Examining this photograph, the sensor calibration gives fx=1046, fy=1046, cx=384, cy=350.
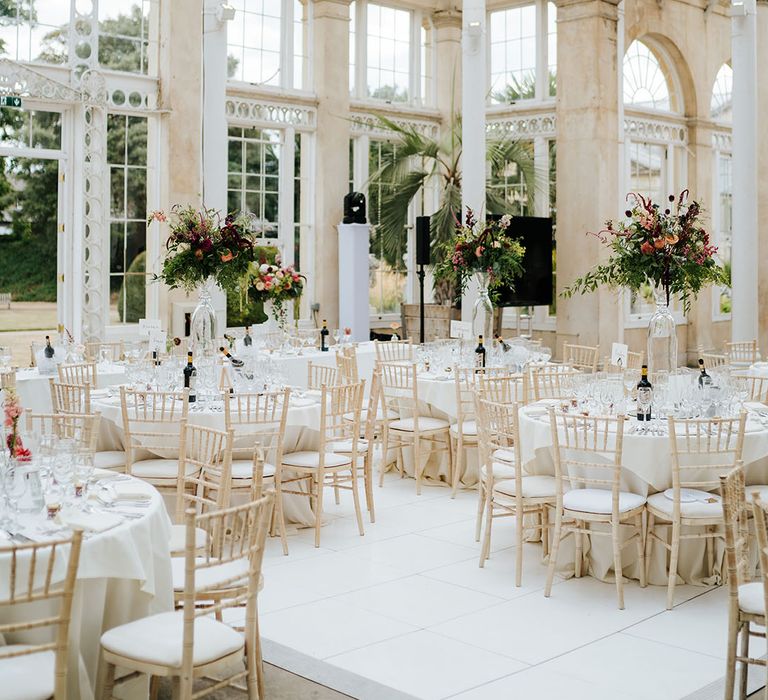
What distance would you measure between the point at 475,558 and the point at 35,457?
120 inches

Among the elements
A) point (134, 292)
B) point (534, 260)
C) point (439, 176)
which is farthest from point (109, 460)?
point (439, 176)

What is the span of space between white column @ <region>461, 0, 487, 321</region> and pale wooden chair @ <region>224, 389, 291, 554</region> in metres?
5.37

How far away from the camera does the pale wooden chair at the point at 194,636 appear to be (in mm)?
3436

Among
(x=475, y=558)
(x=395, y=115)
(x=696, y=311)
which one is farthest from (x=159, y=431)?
(x=696, y=311)

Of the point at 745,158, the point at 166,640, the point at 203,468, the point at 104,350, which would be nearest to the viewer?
the point at 166,640

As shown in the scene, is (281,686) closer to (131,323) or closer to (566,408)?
(566,408)

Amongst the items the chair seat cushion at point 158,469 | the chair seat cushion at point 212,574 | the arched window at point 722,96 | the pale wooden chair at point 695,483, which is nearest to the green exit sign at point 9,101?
the chair seat cushion at point 158,469

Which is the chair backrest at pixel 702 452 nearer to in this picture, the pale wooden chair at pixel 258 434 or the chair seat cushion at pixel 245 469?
the pale wooden chair at pixel 258 434

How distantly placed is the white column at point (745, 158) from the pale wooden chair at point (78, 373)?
28.6 feet

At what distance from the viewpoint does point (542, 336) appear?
15.0m

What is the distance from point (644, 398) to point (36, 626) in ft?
13.5

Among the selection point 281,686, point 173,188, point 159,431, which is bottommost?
point 281,686

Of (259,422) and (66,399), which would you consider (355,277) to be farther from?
(259,422)

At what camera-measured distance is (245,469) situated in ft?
21.5
